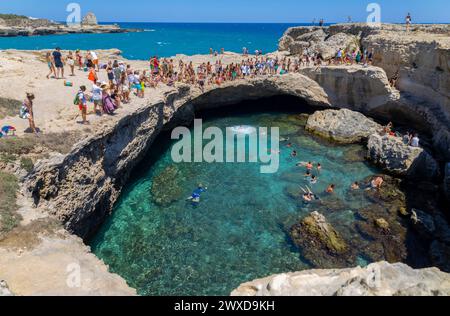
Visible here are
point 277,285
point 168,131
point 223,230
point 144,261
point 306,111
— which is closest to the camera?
point 277,285

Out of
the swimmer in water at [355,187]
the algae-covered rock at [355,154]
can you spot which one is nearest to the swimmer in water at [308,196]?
the swimmer in water at [355,187]

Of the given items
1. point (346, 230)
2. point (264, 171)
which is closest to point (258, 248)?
point (346, 230)

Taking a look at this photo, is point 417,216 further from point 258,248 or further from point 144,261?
point 144,261

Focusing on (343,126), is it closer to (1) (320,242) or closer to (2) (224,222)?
(1) (320,242)

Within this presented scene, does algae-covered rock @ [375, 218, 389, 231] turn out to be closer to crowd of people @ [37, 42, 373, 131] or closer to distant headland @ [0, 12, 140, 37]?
crowd of people @ [37, 42, 373, 131]

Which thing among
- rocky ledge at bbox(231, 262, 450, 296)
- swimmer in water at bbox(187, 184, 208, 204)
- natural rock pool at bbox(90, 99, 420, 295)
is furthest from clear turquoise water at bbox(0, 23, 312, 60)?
rocky ledge at bbox(231, 262, 450, 296)

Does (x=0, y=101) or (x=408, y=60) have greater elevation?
(x=408, y=60)

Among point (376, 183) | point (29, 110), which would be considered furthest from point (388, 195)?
point (29, 110)

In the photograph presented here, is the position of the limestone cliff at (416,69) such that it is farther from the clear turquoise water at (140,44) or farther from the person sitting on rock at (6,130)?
the clear turquoise water at (140,44)
